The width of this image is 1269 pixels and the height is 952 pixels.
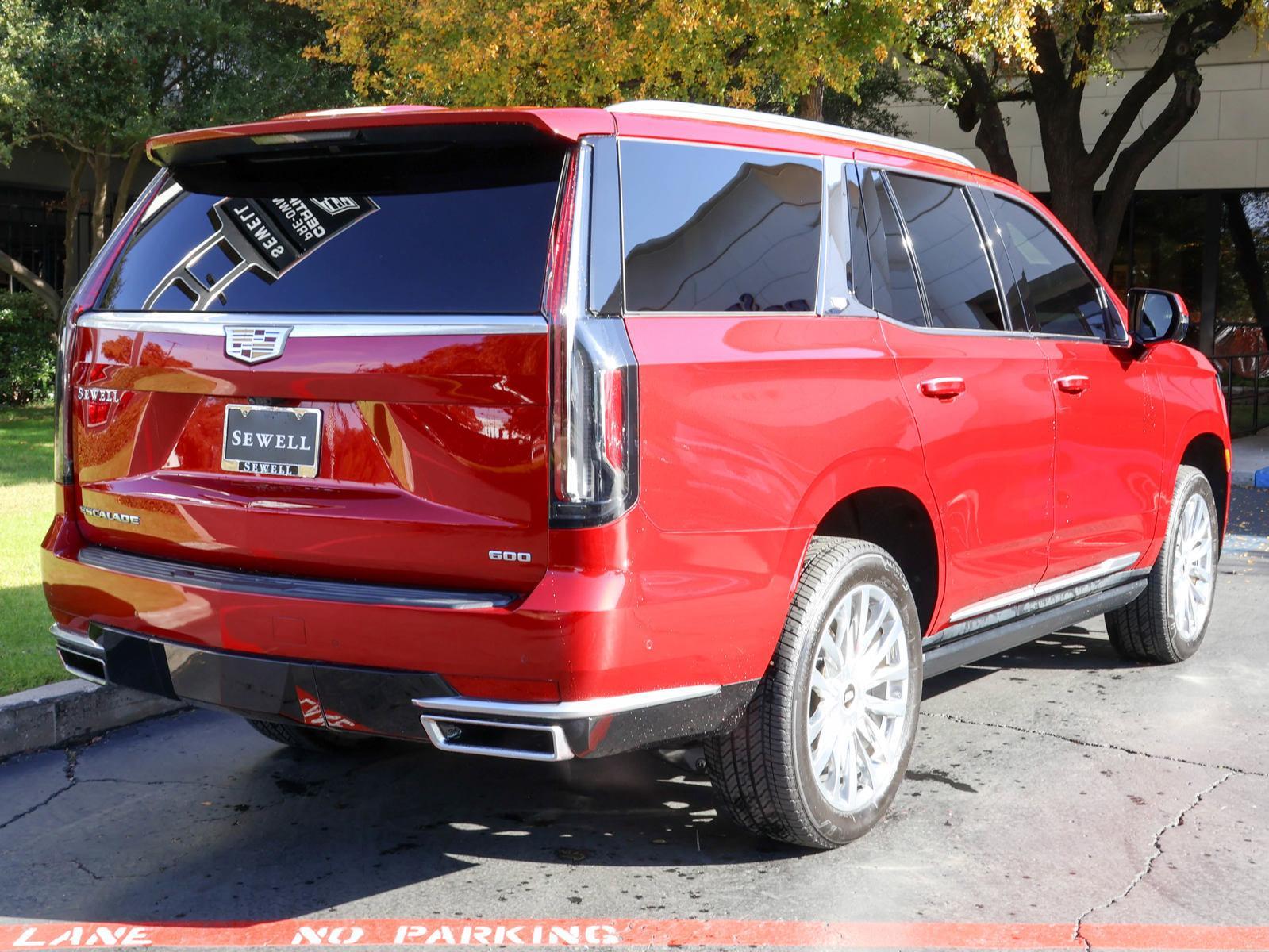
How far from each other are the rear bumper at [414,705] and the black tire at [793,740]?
0.14 m

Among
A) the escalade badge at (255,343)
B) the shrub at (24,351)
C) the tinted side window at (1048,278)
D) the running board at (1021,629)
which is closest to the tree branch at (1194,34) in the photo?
the tinted side window at (1048,278)

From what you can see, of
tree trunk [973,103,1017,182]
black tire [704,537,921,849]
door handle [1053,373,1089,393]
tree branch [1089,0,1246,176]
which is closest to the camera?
black tire [704,537,921,849]

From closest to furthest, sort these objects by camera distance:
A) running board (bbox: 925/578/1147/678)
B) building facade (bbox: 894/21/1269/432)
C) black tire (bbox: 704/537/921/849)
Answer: black tire (bbox: 704/537/921/849)
running board (bbox: 925/578/1147/678)
building facade (bbox: 894/21/1269/432)

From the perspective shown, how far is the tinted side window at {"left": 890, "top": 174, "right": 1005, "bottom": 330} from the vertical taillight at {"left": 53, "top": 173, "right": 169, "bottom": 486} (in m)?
2.31

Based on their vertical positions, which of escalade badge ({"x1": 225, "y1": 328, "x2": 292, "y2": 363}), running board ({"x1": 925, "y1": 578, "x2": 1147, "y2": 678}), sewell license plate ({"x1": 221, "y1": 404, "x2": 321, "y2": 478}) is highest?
escalade badge ({"x1": 225, "y1": 328, "x2": 292, "y2": 363})

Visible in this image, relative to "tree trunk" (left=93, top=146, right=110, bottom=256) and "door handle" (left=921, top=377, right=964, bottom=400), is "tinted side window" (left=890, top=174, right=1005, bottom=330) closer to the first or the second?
"door handle" (left=921, top=377, right=964, bottom=400)

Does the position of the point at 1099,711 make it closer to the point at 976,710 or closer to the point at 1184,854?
the point at 976,710

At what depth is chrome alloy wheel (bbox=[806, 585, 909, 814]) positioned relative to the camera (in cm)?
398

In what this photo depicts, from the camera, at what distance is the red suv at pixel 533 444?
10.7ft

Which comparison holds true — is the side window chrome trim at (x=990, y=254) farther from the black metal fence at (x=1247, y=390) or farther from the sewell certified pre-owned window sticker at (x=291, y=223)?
the black metal fence at (x=1247, y=390)

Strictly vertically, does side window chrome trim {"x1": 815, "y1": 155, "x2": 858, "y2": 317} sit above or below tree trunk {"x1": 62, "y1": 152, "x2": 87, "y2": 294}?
below

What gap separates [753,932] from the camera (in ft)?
11.6

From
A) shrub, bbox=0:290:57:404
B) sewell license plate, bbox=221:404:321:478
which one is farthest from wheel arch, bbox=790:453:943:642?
shrub, bbox=0:290:57:404

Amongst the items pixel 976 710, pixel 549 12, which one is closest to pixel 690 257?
A: pixel 976 710
